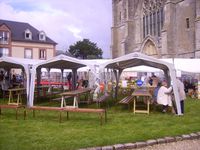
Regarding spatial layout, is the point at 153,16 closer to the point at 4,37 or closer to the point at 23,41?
the point at 23,41

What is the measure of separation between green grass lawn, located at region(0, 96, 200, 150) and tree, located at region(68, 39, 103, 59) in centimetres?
6322

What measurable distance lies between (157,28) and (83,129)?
28.3 metres

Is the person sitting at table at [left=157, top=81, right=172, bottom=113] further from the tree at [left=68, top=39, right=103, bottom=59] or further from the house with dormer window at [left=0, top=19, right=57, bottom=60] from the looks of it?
the tree at [left=68, top=39, right=103, bottom=59]

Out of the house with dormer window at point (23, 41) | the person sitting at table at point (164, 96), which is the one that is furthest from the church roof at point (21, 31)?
the person sitting at table at point (164, 96)

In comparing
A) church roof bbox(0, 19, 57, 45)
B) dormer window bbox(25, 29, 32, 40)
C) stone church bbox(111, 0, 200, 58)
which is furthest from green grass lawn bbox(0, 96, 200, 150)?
dormer window bbox(25, 29, 32, 40)

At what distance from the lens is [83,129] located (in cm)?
834

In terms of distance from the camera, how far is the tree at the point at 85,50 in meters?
74.2

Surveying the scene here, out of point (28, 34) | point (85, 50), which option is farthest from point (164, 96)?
point (85, 50)

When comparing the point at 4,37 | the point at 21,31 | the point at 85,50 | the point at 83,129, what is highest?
the point at 21,31

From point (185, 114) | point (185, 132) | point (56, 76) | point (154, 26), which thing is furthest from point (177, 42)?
point (185, 132)

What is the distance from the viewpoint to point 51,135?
7.60 metres

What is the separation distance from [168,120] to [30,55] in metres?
42.5

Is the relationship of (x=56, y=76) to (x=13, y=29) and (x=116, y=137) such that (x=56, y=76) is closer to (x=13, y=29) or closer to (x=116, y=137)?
(x=13, y=29)

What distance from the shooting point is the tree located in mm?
74250
